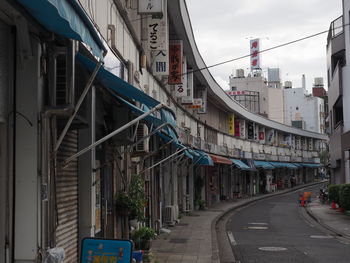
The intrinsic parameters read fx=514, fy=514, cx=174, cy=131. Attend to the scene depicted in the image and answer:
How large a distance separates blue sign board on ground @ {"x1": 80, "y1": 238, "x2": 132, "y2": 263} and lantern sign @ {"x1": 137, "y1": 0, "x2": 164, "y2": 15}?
27.6ft

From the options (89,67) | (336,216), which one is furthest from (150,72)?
(336,216)

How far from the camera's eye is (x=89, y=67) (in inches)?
264

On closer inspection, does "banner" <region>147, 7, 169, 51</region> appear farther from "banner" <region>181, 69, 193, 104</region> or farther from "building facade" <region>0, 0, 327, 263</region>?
"banner" <region>181, 69, 193, 104</region>

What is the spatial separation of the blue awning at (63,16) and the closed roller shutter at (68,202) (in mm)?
2776

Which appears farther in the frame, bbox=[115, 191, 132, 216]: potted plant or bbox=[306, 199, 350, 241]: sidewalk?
bbox=[306, 199, 350, 241]: sidewalk

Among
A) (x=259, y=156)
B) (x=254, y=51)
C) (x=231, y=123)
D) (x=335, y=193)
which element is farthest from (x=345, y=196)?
(x=254, y=51)

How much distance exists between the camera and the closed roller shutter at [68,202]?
7352 millimetres

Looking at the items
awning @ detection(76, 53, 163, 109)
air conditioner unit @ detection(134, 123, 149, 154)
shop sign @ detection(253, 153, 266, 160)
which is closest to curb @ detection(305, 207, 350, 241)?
air conditioner unit @ detection(134, 123, 149, 154)

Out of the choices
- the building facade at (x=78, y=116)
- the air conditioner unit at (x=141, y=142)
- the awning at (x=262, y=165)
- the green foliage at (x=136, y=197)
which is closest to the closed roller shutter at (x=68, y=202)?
the building facade at (x=78, y=116)

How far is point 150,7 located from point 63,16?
9275mm

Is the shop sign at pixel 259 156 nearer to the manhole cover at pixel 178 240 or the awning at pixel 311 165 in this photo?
the awning at pixel 311 165

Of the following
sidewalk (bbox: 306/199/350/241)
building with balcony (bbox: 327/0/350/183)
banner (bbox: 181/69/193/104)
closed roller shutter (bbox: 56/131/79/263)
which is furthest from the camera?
building with balcony (bbox: 327/0/350/183)

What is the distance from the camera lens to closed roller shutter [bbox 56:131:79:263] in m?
7.35

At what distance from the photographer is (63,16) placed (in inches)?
161
